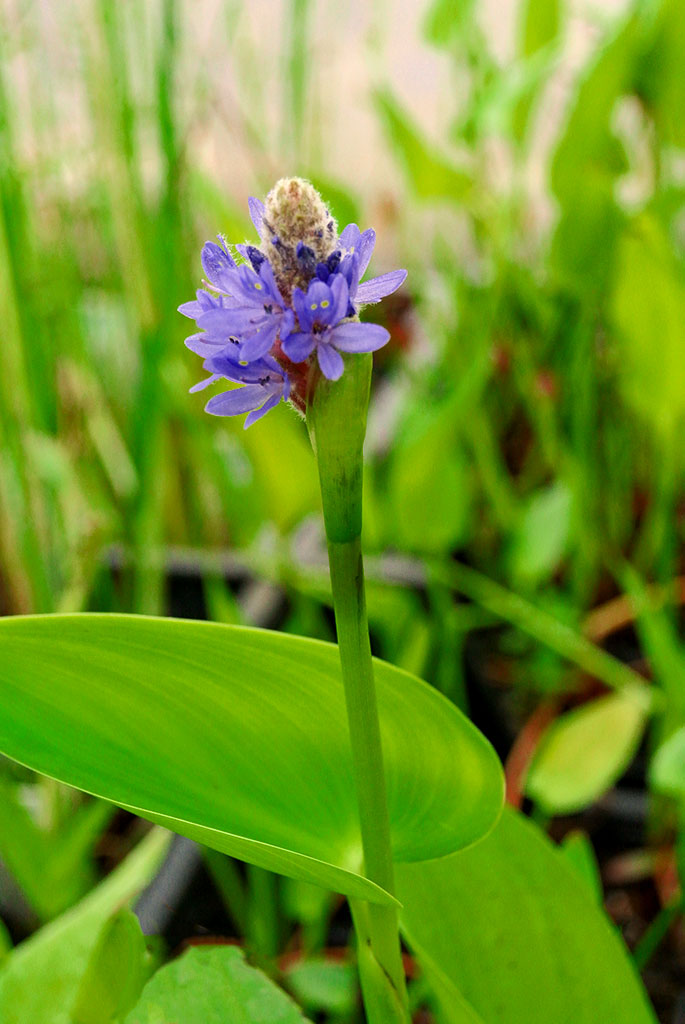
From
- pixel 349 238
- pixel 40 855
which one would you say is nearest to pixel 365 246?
pixel 349 238

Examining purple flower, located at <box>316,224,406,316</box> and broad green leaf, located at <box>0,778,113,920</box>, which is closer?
purple flower, located at <box>316,224,406,316</box>

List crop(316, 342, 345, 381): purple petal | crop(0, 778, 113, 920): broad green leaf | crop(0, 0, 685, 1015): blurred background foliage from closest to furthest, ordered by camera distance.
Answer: crop(316, 342, 345, 381): purple petal → crop(0, 778, 113, 920): broad green leaf → crop(0, 0, 685, 1015): blurred background foliage

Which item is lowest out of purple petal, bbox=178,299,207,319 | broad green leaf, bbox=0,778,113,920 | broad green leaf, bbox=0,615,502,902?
broad green leaf, bbox=0,778,113,920

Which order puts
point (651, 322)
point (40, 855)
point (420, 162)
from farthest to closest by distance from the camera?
point (420, 162) → point (651, 322) → point (40, 855)

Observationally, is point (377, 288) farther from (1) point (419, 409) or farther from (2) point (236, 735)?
(1) point (419, 409)

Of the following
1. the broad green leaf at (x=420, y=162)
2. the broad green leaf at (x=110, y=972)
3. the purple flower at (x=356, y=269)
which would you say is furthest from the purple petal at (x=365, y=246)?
the broad green leaf at (x=420, y=162)

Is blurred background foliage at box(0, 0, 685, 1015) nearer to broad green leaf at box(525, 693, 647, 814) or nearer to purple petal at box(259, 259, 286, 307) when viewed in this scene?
broad green leaf at box(525, 693, 647, 814)

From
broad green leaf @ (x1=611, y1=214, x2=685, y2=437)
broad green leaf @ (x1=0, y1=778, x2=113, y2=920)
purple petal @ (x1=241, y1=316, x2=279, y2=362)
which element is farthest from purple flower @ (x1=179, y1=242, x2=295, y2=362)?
broad green leaf @ (x1=611, y1=214, x2=685, y2=437)

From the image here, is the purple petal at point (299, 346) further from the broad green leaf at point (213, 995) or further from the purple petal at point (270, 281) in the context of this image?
the broad green leaf at point (213, 995)
